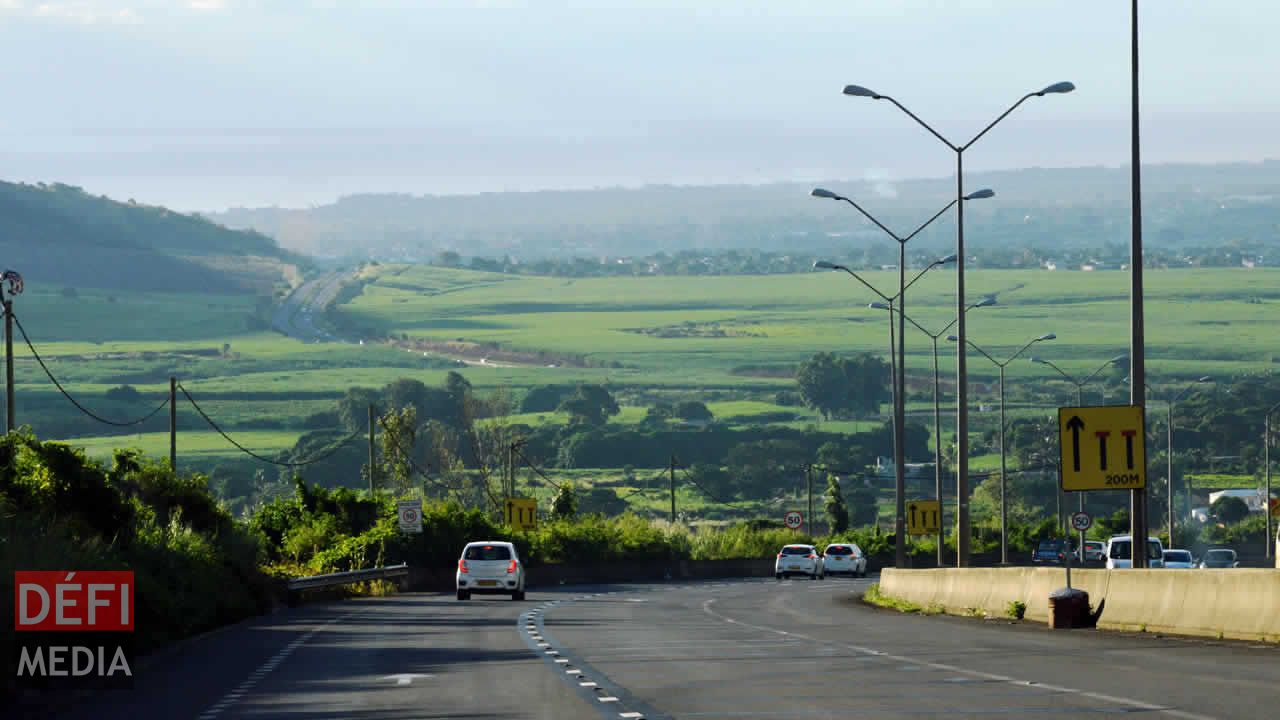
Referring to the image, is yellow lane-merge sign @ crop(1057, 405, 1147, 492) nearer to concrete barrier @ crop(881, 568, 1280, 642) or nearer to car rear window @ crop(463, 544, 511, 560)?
concrete barrier @ crop(881, 568, 1280, 642)

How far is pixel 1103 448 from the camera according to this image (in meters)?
30.0

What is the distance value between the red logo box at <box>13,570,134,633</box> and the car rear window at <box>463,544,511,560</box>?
82.3ft

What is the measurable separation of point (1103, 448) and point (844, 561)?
5320 centimetres

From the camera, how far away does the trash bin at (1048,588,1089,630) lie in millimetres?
31625

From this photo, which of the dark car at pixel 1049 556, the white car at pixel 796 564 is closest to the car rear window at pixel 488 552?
the white car at pixel 796 564

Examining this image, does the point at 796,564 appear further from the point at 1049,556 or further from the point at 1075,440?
the point at 1075,440

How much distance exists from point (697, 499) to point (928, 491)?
63.3 feet

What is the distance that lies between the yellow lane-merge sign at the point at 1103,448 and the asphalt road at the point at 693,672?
2.25m

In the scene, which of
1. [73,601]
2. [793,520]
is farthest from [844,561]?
[73,601]

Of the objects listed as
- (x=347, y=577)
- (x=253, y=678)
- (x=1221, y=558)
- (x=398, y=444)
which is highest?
(x=398, y=444)

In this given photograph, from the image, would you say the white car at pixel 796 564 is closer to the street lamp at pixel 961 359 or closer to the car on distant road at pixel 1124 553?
the car on distant road at pixel 1124 553

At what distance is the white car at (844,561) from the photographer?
82.6m

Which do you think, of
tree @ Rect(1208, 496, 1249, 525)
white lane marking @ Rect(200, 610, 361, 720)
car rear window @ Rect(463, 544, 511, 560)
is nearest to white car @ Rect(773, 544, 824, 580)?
car rear window @ Rect(463, 544, 511, 560)

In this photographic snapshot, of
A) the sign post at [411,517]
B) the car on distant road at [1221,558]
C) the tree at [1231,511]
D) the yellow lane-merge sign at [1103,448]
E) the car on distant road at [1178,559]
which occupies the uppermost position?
the yellow lane-merge sign at [1103,448]
